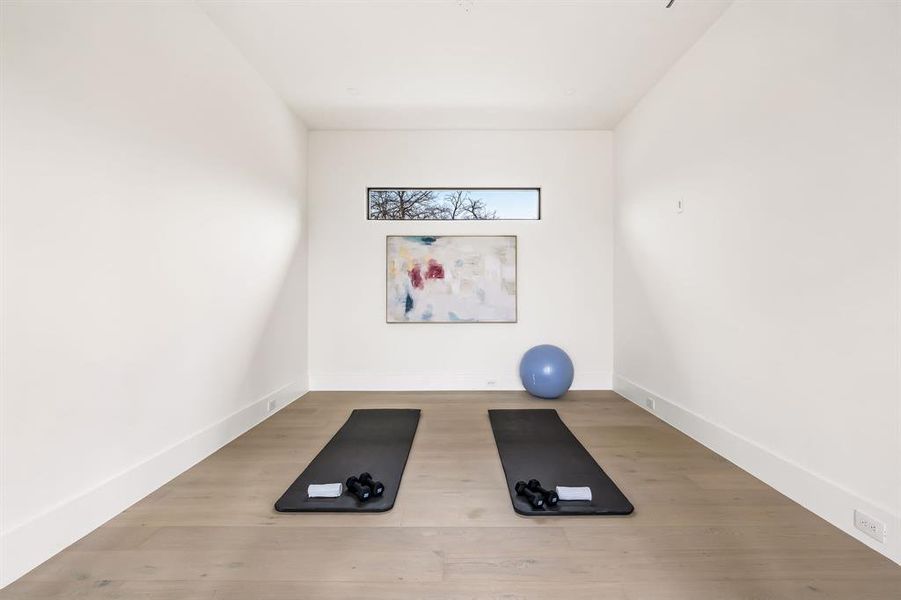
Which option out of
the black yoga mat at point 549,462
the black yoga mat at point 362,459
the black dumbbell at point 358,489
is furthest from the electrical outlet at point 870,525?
the black dumbbell at point 358,489

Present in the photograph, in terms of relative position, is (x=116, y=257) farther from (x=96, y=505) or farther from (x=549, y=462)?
(x=549, y=462)

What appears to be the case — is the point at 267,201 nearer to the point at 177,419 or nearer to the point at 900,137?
the point at 177,419

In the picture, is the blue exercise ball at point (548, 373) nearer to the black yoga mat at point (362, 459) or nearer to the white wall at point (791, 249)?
the white wall at point (791, 249)

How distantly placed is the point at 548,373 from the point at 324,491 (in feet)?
8.87

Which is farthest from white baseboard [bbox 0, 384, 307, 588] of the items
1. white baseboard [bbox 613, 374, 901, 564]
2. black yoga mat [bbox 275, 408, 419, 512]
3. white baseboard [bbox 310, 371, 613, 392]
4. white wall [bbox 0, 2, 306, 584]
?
white baseboard [bbox 613, 374, 901, 564]

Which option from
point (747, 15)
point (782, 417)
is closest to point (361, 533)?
point (782, 417)

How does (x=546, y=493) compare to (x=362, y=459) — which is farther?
(x=362, y=459)

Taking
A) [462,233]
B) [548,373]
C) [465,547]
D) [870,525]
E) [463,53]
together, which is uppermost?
[463,53]

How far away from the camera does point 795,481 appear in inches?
86.7

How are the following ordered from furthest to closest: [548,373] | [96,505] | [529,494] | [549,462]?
[548,373], [549,462], [529,494], [96,505]

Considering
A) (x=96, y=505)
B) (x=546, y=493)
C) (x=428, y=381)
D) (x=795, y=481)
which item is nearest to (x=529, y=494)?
(x=546, y=493)

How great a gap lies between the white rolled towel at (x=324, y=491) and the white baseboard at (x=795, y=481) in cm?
250

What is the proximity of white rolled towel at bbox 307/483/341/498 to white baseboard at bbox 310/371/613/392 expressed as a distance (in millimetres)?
2506

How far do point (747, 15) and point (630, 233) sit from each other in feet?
6.81
